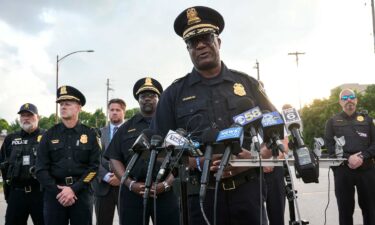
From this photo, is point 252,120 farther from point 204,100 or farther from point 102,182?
point 102,182

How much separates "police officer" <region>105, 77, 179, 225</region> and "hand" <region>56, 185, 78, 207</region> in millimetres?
624

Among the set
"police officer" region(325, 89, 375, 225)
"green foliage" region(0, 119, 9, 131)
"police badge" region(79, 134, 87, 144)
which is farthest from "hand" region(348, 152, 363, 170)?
"green foliage" region(0, 119, 9, 131)

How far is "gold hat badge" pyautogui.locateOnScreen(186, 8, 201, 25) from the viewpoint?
3.22 meters

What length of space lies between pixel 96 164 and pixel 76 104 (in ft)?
2.99

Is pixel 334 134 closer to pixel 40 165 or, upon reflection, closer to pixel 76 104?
pixel 76 104

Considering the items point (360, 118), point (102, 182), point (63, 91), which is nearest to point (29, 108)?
point (63, 91)

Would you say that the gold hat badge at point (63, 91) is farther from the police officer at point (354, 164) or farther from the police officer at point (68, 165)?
the police officer at point (354, 164)

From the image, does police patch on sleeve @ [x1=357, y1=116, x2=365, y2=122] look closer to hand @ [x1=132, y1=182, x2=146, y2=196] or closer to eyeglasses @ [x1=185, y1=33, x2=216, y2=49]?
hand @ [x1=132, y1=182, x2=146, y2=196]

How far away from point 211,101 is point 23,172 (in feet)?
14.5

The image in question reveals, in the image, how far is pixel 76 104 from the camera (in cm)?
568

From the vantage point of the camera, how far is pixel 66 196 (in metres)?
4.98

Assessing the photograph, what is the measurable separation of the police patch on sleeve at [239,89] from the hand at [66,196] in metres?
2.87

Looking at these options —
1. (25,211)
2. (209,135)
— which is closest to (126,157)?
(25,211)

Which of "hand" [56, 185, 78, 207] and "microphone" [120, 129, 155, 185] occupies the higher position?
"microphone" [120, 129, 155, 185]
